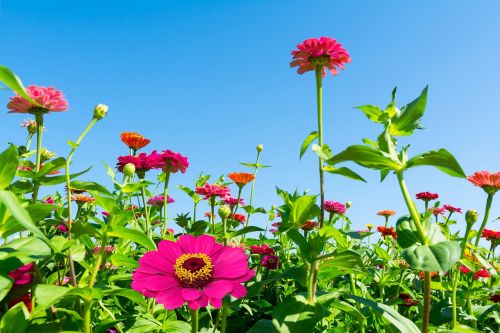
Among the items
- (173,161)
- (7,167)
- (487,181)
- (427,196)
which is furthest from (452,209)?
(7,167)

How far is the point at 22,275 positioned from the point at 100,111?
1.92 ft

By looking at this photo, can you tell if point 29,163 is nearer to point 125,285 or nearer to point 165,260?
point 125,285

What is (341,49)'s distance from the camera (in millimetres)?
1654

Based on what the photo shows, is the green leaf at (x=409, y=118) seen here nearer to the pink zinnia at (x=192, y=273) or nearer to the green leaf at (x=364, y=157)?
the green leaf at (x=364, y=157)

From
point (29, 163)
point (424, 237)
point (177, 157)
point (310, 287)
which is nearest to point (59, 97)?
point (29, 163)

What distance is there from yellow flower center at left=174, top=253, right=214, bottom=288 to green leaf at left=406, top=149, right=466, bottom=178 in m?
0.58

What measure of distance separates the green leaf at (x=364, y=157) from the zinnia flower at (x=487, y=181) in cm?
100

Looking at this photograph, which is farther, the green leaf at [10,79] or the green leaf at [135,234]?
the green leaf at [135,234]

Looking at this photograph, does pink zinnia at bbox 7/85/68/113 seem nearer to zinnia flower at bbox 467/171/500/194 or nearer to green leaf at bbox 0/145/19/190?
green leaf at bbox 0/145/19/190

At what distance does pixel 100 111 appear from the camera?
4.96 ft

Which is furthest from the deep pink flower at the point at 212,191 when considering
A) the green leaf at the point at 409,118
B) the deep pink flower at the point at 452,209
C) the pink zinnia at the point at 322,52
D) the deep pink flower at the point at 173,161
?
the deep pink flower at the point at 452,209

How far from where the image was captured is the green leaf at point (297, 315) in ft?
3.69

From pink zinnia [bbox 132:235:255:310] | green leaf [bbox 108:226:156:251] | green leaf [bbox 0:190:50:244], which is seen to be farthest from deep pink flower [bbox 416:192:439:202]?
green leaf [bbox 0:190:50:244]

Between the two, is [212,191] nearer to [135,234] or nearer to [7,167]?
[135,234]
